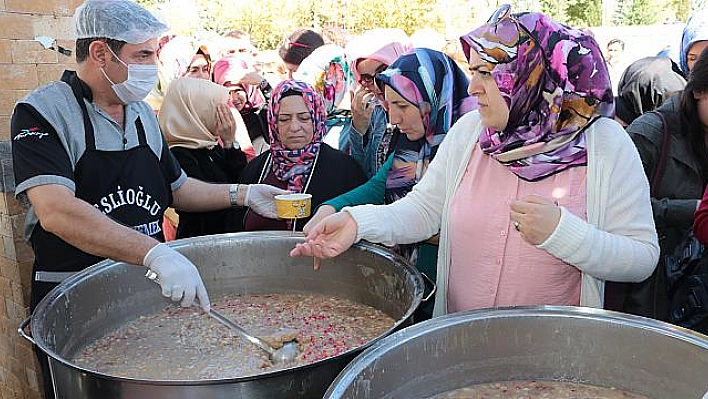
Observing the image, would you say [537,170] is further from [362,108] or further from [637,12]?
[637,12]

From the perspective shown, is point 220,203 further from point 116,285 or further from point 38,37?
point 38,37

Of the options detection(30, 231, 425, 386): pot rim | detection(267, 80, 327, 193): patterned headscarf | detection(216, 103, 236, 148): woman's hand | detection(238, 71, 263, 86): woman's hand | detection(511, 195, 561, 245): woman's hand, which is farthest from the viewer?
detection(238, 71, 263, 86): woman's hand

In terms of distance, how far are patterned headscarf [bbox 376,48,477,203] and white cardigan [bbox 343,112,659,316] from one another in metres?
0.45

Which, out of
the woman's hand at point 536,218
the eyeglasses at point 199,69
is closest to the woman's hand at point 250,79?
the eyeglasses at point 199,69

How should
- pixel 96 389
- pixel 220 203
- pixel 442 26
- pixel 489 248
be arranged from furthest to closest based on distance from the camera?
1. pixel 442 26
2. pixel 220 203
3. pixel 489 248
4. pixel 96 389

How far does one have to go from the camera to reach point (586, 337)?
1189 mm

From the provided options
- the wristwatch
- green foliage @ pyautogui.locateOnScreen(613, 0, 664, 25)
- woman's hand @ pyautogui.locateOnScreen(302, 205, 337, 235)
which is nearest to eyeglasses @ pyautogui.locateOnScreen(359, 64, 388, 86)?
the wristwatch

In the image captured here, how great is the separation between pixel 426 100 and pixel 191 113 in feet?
5.08

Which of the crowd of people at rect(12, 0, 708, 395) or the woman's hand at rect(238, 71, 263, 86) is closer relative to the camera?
the crowd of people at rect(12, 0, 708, 395)

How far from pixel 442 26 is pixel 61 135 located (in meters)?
16.7

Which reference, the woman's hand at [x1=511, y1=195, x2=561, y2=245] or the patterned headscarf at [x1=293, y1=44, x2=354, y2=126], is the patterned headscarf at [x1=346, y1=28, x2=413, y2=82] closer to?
the patterned headscarf at [x1=293, y1=44, x2=354, y2=126]

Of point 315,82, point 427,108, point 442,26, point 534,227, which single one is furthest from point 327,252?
point 442,26

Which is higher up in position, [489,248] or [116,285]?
[489,248]

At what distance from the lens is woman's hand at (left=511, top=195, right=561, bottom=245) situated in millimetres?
1201
